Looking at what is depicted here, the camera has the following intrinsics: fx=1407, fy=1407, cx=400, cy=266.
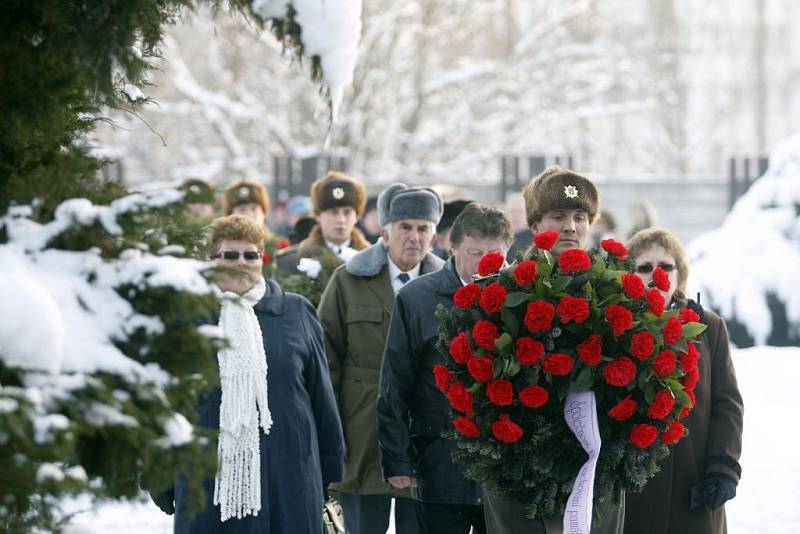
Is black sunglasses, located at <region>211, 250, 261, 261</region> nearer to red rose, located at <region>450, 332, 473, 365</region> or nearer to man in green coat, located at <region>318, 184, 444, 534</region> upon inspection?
red rose, located at <region>450, 332, 473, 365</region>

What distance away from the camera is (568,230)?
5.48 m

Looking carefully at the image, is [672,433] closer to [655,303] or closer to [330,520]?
[655,303]

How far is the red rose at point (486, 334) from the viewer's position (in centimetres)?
472

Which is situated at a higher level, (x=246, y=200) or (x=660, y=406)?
(x=246, y=200)

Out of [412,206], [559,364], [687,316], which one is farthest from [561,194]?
[412,206]

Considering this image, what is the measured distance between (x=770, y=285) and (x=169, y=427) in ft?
36.5

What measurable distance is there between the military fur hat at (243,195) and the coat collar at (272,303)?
12.9 feet

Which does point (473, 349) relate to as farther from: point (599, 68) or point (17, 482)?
point (599, 68)

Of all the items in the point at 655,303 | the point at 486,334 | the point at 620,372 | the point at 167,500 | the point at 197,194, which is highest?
the point at 197,194

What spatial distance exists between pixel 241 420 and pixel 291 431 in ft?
0.79

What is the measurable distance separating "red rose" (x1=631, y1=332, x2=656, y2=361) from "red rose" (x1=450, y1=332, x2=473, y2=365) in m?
0.56

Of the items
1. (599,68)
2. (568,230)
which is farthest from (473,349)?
(599,68)

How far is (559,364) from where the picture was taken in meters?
4.60

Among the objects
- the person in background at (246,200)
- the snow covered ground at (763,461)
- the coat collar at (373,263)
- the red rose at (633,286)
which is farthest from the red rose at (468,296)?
the person in background at (246,200)
